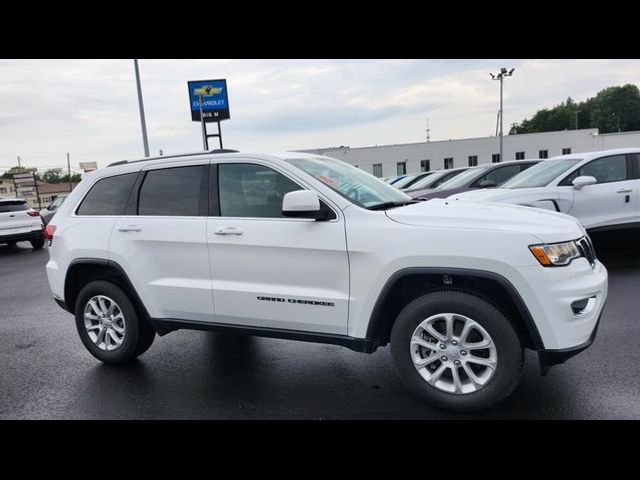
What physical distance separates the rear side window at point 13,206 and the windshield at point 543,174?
1332 centimetres

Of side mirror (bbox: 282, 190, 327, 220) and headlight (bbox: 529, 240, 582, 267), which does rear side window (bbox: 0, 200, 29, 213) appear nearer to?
side mirror (bbox: 282, 190, 327, 220)

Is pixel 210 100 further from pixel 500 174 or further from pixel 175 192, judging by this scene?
pixel 175 192

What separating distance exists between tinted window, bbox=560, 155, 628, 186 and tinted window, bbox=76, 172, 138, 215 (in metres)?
6.53

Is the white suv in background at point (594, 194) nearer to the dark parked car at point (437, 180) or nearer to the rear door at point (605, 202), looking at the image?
the rear door at point (605, 202)

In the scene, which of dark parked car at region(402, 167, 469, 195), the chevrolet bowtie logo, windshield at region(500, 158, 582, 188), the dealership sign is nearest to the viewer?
windshield at region(500, 158, 582, 188)

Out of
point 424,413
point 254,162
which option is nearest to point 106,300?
point 254,162

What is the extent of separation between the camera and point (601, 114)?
308ft

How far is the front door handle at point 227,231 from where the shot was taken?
12.3 ft

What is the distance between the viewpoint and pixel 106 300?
447 cm

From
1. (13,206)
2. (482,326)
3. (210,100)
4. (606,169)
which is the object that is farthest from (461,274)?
(210,100)

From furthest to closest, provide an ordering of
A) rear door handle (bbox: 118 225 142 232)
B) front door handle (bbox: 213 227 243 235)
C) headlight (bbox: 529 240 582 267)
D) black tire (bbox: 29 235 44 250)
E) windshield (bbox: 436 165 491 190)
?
black tire (bbox: 29 235 44 250) → windshield (bbox: 436 165 491 190) → rear door handle (bbox: 118 225 142 232) → front door handle (bbox: 213 227 243 235) → headlight (bbox: 529 240 582 267)

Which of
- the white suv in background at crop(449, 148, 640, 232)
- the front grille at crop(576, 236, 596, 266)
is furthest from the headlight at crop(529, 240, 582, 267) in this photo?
the white suv in background at crop(449, 148, 640, 232)

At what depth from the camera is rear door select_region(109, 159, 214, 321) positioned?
395cm
